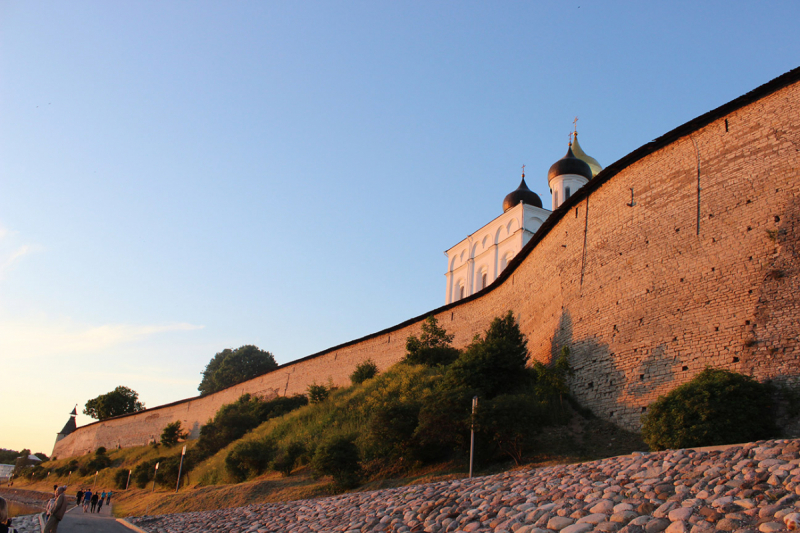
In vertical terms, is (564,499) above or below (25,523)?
above

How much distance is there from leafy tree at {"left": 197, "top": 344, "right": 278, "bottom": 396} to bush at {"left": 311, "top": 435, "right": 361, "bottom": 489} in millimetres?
44389

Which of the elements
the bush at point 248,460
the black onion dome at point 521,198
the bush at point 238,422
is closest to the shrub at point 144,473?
the bush at point 238,422

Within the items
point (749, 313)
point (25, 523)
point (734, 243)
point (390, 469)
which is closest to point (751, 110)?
point (734, 243)

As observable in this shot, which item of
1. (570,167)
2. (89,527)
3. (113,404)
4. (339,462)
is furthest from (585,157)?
(113,404)

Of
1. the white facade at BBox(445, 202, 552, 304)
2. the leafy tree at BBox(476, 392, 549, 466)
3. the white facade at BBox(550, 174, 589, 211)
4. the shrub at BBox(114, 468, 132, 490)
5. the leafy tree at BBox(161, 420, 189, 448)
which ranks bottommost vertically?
the shrub at BBox(114, 468, 132, 490)

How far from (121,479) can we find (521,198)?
99.4 ft

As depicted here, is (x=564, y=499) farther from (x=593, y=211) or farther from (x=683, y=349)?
(x=593, y=211)

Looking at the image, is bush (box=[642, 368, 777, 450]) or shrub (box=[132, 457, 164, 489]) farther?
shrub (box=[132, 457, 164, 489])

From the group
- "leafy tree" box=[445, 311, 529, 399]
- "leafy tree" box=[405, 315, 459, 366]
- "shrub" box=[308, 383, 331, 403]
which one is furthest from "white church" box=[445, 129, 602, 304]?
"leafy tree" box=[445, 311, 529, 399]

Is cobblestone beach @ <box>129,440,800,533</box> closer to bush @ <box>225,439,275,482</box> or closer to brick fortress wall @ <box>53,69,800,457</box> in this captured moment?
brick fortress wall @ <box>53,69,800,457</box>

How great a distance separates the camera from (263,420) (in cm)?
3078

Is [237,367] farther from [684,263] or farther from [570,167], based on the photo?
[684,263]

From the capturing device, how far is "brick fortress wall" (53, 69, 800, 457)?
11523mm

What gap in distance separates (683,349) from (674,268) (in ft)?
6.60
